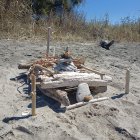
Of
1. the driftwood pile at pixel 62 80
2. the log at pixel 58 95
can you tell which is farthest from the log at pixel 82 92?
the log at pixel 58 95

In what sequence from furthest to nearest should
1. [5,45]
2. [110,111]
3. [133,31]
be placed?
[133,31]
[5,45]
[110,111]

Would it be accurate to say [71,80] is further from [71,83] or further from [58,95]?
A: [58,95]

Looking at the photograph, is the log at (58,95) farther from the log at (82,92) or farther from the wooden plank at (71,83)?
the log at (82,92)

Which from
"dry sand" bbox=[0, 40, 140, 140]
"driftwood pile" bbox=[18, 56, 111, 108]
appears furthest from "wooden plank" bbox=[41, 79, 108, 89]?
"dry sand" bbox=[0, 40, 140, 140]

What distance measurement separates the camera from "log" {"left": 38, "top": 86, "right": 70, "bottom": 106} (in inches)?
187

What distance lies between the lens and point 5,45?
25.9ft

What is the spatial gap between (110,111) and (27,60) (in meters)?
2.27

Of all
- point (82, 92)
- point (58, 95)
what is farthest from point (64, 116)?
point (82, 92)

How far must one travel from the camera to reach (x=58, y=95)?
4840 mm

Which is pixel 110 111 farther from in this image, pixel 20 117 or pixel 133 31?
pixel 133 31

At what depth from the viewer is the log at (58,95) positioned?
187 inches

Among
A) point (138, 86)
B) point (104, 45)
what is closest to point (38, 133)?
point (138, 86)

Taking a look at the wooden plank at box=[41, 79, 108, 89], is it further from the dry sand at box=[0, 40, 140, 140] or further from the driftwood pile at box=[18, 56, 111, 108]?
the dry sand at box=[0, 40, 140, 140]

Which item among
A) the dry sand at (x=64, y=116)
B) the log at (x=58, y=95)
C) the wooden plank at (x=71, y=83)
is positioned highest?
the wooden plank at (x=71, y=83)
